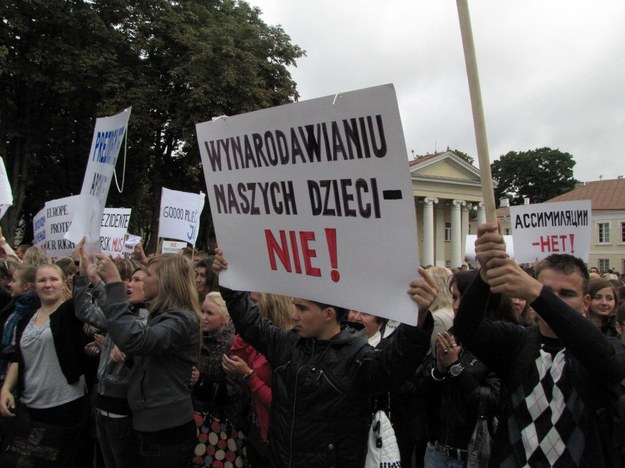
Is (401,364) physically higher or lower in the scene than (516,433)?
higher

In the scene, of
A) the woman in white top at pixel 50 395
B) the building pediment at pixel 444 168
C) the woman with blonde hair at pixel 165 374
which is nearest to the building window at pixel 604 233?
the building pediment at pixel 444 168

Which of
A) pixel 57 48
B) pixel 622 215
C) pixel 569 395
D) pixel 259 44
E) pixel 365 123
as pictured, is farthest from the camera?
A: pixel 622 215

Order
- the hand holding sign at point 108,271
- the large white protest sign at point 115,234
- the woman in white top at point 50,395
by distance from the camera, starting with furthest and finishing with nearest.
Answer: the large white protest sign at point 115,234 → the woman in white top at point 50,395 → the hand holding sign at point 108,271

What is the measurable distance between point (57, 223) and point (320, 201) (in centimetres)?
452

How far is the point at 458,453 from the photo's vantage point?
3.36 meters

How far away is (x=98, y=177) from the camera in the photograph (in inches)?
143

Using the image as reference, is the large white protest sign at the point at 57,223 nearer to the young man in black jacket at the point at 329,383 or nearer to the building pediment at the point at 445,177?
the young man in black jacket at the point at 329,383

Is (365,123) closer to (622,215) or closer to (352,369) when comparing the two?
(352,369)

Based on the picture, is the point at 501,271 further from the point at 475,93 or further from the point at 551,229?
the point at 551,229

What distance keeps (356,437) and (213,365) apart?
1807 millimetres

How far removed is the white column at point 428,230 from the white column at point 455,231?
2838mm

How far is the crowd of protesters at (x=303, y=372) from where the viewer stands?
2.14m

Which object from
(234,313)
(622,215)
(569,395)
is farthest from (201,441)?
(622,215)

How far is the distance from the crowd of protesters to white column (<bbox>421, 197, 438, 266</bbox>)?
157 feet
